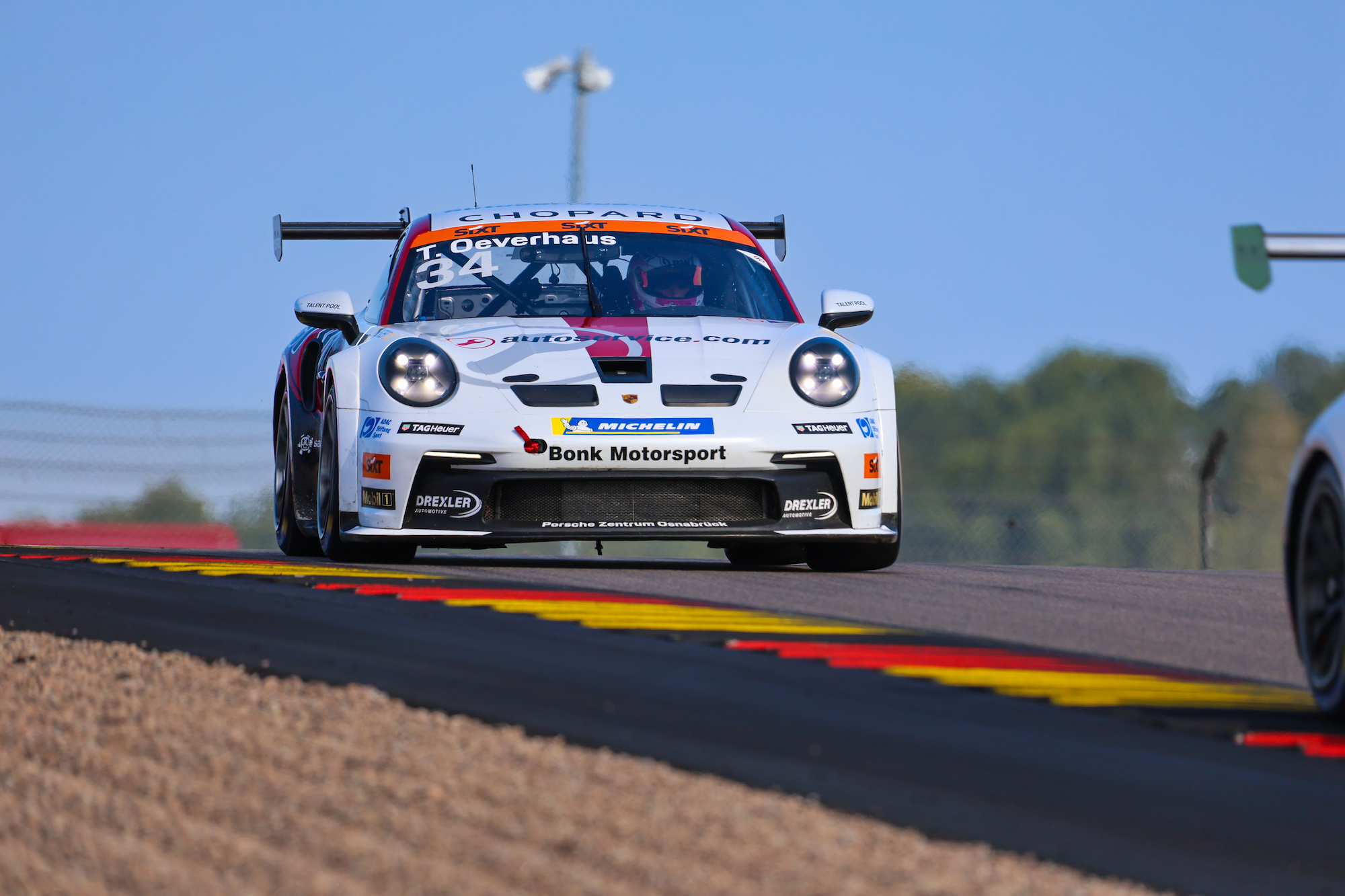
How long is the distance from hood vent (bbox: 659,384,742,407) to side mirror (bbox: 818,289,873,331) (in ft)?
3.24

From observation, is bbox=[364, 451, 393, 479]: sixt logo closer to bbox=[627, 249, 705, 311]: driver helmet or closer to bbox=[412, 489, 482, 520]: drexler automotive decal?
bbox=[412, 489, 482, 520]: drexler automotive decal

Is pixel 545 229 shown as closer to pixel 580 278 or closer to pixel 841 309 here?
pixel 580 278

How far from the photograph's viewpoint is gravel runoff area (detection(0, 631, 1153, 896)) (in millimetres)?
2807

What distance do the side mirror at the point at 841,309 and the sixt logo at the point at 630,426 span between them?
119 centimetres

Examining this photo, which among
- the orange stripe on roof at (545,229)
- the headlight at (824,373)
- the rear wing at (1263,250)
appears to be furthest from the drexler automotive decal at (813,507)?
the rear wing at (1263,250)

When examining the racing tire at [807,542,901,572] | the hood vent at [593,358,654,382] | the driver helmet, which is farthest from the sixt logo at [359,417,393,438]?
the racing tire at [807,542,901,572]

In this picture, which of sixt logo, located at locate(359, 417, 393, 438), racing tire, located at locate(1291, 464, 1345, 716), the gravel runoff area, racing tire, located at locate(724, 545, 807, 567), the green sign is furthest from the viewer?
racing tire, located at locate(724, 545, 807, 567)

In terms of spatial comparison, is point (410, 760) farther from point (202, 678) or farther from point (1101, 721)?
point (1101, 721)

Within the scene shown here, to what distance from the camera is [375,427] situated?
6.96m

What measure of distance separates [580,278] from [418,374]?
49.5 inches

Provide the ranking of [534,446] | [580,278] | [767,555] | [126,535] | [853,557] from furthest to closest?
[126,535] → [767,555] → [580,278] → [853,557] → [534,446]

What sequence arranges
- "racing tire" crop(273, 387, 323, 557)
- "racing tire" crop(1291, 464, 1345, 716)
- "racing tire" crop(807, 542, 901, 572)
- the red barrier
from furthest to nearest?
the red barrier → "racing tire" crop(273, 387, 323, 557) → "racing tire" crop(807, 542, 901, 572) → "racing tire" crop(1291, 464, 1345, 716)

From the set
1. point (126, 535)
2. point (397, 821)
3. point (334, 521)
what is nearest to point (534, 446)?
point (334, 521)

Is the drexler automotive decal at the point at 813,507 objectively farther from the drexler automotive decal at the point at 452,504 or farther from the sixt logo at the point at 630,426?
the drexler automotive decal at the point at 452,504
